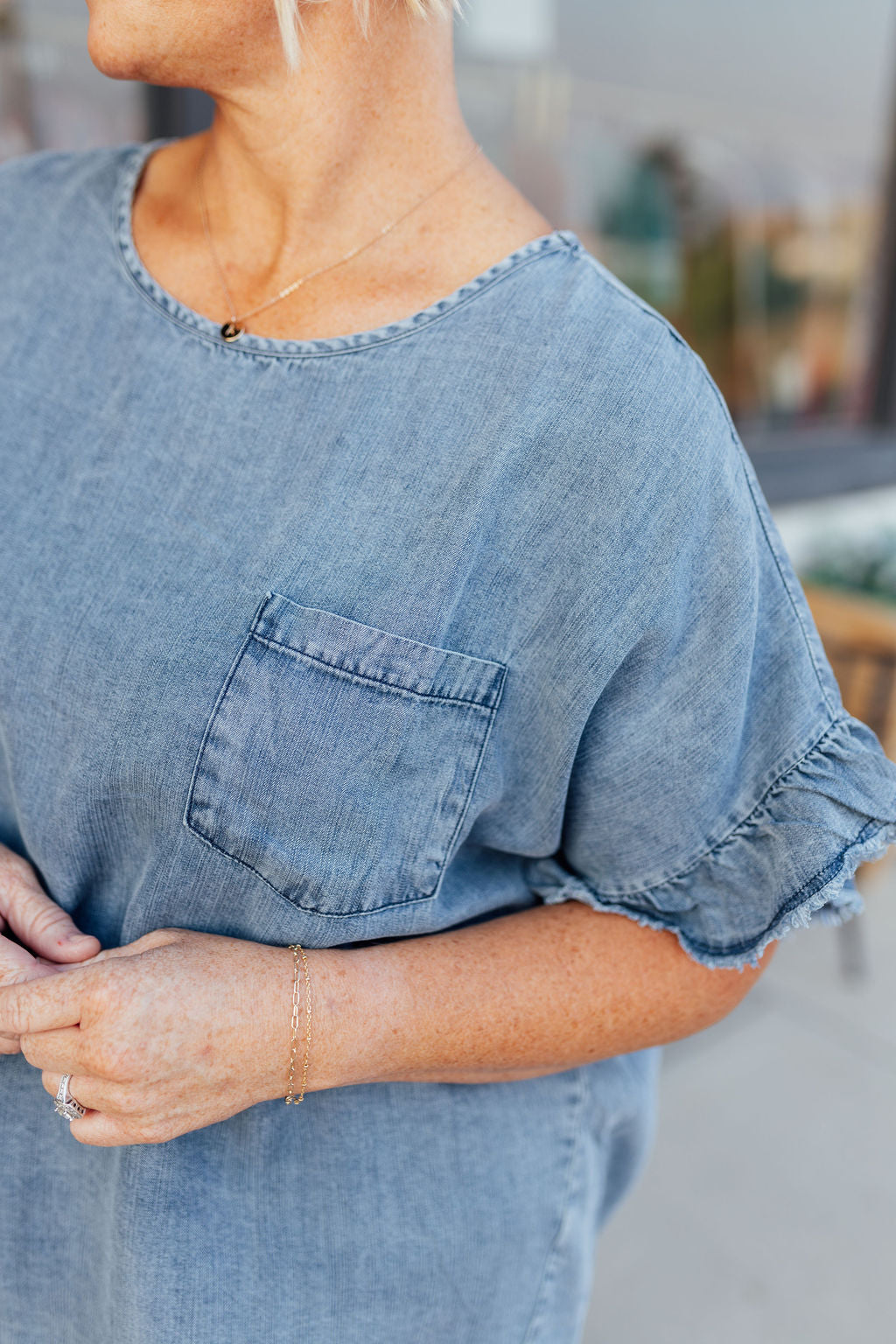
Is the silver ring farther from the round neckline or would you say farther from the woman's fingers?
the round neckline

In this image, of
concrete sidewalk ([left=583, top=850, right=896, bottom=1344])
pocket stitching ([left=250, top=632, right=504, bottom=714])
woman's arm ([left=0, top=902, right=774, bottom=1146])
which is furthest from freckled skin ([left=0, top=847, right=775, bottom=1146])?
concrete sidewalk ([left=583, top=850, right=896, bottom=1344])

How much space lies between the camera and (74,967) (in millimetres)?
735

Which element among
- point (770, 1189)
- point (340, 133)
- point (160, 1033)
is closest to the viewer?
point (160, 1033)

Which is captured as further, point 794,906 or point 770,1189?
point 770,1189

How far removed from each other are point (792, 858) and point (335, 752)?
33cm

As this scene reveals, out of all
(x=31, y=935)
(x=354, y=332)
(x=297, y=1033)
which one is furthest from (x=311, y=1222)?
(x=354, y=332)

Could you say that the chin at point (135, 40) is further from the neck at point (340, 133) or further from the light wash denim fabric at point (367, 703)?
the light wash denim fabric at point (367, 703)

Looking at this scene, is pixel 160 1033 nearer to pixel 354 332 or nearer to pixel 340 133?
pixel 354 332

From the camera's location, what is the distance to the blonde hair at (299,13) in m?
0.73

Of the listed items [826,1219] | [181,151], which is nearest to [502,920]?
[181,151]

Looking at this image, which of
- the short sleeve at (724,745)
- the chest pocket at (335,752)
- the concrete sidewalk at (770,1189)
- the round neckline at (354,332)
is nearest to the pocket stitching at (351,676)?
the chest pocket at (335,752)

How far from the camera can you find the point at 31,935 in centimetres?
81

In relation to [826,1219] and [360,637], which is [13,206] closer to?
[360,637]

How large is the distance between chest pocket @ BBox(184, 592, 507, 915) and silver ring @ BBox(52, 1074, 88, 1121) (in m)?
0.18
